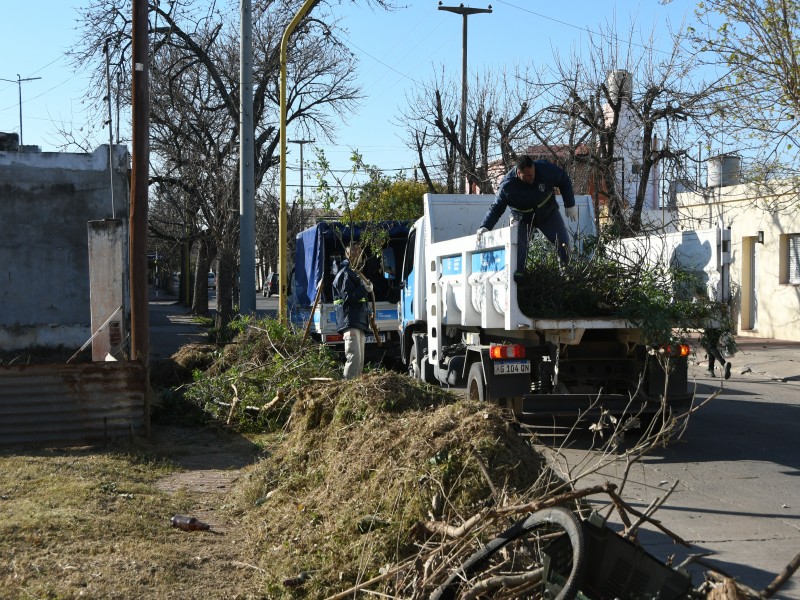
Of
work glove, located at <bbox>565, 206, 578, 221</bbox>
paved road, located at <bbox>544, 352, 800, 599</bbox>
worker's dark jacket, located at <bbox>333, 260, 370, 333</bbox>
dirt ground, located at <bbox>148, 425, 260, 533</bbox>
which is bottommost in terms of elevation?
paved road, located at <bbox>544, 352, 800, 599</bbox>

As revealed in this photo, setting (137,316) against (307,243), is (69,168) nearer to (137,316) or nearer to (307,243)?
(307,243)

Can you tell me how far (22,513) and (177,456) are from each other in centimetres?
269

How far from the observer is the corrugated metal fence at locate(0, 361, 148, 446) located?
9164 millimetres

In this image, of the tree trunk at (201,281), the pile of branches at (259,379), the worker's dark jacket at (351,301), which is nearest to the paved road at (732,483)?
the pile of branches at (259,379)

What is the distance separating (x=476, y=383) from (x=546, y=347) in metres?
0.98

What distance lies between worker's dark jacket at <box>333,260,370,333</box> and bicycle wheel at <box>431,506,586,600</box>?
8208 mm

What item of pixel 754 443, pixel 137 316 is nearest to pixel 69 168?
pixel 137 316

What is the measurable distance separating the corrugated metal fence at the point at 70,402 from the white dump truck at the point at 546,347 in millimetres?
3694

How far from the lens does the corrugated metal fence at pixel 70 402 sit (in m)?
9.16

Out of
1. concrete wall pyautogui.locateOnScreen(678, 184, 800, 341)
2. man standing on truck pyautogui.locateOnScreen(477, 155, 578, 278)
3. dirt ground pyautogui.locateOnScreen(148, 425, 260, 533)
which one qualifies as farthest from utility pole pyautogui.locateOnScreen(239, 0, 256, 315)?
concrete wall pyautogui.locateOnScreen(678, 184, 800, 341)

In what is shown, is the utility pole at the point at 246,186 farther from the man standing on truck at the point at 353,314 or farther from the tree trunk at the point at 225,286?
the tree trunk at the point at 225,286

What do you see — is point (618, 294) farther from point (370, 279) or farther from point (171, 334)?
point (171, 334)

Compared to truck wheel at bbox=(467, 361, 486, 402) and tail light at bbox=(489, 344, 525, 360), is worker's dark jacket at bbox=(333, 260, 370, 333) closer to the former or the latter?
truck wheel at bbox=(467, 361, 486, 402)

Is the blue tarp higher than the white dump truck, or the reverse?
the blue tarp
